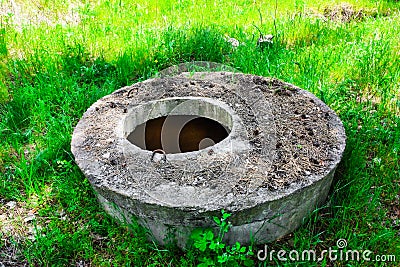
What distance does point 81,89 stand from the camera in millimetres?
4035

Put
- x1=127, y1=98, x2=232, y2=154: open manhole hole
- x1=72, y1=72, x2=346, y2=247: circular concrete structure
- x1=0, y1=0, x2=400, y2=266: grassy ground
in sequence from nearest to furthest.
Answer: x1=72, y1=72, x2=346, y2=247: circular concrete structure
x1=0, y1=0, x2=400, y2=266: grassy ground
x1=127, y1=98, x2=232, y2=154: open manhole hole

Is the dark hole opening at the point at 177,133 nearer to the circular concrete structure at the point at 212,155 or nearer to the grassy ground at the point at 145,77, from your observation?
the circular concrete structure at the point at 212,155

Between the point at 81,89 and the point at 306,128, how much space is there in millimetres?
2223

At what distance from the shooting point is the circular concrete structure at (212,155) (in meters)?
2.46

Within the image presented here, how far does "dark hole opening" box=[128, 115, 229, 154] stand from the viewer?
136 inches

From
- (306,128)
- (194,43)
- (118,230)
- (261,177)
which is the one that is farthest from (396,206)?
(194,43)

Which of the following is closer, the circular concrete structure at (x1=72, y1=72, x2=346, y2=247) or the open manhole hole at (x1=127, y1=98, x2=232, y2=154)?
the circular concrete structure at (x1=72, y1=72, x2=346, y2=247)

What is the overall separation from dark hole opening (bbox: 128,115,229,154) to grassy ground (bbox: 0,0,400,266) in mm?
620

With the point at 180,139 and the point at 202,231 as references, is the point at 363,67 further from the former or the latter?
the point at 202,231

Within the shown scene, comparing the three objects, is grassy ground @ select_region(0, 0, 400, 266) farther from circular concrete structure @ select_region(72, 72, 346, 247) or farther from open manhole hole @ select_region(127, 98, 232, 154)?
open manhole hole @ select_region(127, 98, 232, 154)

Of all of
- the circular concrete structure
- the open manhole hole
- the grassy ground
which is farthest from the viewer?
the open manhole hole

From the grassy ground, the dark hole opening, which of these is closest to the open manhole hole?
the dark hole opening

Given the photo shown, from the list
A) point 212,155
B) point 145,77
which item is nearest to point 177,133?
point 212,155

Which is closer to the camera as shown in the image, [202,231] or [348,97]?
[202,231]
